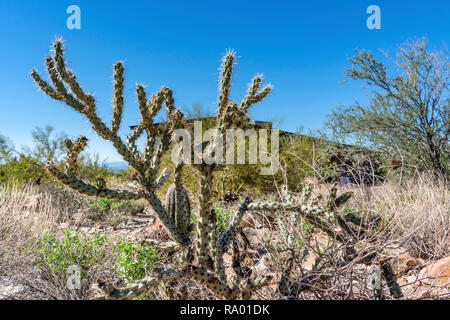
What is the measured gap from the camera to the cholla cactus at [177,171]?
179 centimetres

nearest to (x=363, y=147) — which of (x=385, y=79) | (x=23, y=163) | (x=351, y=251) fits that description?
(x=385, y=79)

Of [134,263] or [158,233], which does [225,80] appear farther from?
[158,233]

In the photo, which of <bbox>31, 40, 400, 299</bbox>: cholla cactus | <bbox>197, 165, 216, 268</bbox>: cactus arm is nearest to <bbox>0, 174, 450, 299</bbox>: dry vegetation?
<bbox>31, 40, 400, 299</bbox>: cholla cactus

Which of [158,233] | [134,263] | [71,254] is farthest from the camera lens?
[158,233]

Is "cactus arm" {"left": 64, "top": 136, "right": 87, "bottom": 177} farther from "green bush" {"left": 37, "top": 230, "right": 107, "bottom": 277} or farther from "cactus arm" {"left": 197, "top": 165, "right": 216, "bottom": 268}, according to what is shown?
"green bush" {"left": 37, "top": 230, "right": 107, "bottom": 277}

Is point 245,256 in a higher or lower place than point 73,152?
lower

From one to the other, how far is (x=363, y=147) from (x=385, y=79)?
6.68 ft

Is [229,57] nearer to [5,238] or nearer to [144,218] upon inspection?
[5,238]

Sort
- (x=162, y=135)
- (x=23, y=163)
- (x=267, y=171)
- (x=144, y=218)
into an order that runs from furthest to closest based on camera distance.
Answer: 1. (x=23, y=163)
2. (x=267, y=171)
3. (x=144, y=218)
4. (x=162, y=135)

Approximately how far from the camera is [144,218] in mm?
8258

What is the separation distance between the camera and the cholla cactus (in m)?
1.79

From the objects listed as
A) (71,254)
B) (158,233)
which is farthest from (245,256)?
(158,233)

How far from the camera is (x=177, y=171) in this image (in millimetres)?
2160

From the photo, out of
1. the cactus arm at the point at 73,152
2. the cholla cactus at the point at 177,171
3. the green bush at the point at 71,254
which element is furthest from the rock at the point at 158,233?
the cactus arm at the point at 73,152
